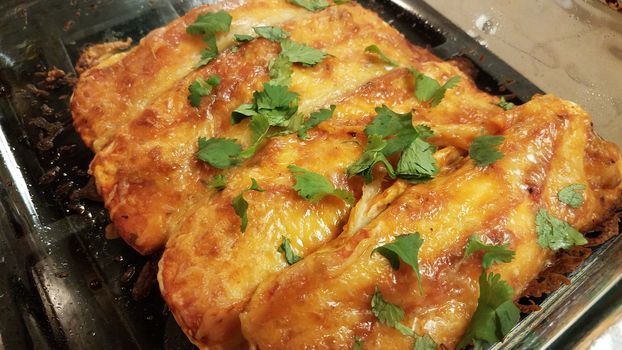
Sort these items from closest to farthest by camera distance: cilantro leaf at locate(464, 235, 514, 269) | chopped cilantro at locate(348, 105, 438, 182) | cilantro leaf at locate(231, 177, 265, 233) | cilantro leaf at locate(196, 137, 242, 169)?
1. cilantro leaf at locate(464, 235, 514, 269)
2. cilantro leaf at locate(231, 177, 265, 233)
3. chopped cilantro at locate(348, 105, 438, 182)
4. cilantro leaf at locate(196, 137, 242, 169)

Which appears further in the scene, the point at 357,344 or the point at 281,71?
the point at 281,71

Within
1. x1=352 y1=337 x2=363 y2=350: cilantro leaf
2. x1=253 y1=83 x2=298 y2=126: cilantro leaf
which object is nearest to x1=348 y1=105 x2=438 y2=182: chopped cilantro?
x1=253 y1=83 x2=298 y2=126: cilantro leaf

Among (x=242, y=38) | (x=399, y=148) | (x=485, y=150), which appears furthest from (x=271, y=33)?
(x=485, y=150)

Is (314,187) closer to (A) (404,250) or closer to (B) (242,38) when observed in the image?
(A) (404,250)

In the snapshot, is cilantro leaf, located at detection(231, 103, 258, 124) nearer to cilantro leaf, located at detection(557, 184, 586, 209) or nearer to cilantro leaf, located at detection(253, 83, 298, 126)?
cilantro leaf, located at detection(253, 83, 298, 126)

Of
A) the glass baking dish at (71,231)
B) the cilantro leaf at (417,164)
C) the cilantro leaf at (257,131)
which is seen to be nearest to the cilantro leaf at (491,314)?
the glass baking dish at (71,231)

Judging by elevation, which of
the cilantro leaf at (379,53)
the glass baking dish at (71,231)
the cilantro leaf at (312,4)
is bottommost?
the glass baking dish at (71,231)

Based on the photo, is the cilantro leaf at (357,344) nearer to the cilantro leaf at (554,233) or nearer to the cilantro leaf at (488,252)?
the cilantro leaf at (488,252)
